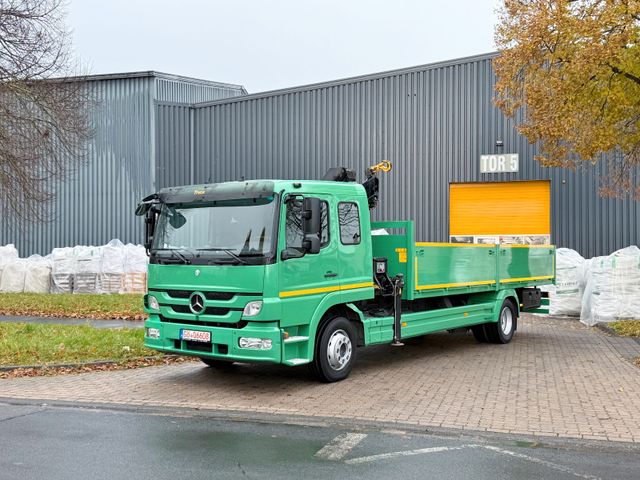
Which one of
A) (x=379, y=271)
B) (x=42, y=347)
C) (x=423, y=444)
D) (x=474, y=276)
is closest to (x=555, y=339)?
(x=474, y=276)

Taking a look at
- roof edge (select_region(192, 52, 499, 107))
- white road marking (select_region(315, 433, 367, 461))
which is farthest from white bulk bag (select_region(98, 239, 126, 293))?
white road marking (select_region(315, 433, 367, 461))

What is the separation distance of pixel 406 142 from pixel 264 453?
19.3 meters

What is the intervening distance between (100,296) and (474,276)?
12.9 m

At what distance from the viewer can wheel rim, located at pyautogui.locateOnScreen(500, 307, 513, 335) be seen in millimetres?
13423

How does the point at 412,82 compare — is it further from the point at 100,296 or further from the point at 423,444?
the point at 423,444

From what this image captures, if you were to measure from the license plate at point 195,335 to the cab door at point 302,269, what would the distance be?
3.30 feet

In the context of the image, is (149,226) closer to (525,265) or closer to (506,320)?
(506,320)

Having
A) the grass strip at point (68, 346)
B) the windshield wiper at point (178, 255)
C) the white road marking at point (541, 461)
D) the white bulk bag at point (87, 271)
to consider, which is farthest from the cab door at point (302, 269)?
the white bulk bag at point (87, 271)

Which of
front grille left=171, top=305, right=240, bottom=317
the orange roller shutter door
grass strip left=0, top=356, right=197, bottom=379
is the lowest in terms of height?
grass strip left=0, top=356, right=197, bottom=379

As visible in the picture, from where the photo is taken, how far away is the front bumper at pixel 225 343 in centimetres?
826

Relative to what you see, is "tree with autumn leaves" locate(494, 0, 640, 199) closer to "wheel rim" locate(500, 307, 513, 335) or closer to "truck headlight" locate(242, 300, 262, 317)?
"wheel rim" locate(500, 307, 513, 335)

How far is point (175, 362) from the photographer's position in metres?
11.2

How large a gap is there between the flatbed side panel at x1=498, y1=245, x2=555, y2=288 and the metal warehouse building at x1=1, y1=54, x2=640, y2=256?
7.66 m

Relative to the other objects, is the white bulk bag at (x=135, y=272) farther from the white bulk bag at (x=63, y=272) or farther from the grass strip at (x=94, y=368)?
the grass strip at (x=94, y=368)
